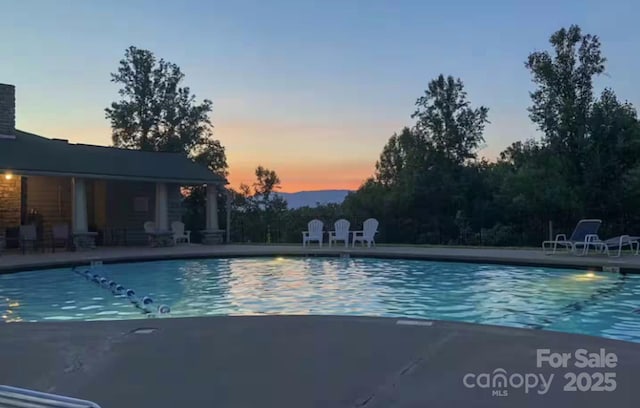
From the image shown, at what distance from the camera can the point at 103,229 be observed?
1822 centimetres

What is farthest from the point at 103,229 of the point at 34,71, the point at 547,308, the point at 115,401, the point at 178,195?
the point at 115,401

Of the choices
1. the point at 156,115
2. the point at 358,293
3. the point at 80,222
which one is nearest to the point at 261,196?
the point at 156,115

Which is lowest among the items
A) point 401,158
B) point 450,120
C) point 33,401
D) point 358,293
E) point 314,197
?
point 358,293

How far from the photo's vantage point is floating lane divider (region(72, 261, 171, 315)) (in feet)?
23.5

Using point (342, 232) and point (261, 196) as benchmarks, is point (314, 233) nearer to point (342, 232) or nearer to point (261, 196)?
point (342, 232)

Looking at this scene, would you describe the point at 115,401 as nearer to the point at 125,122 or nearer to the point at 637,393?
the point at 637,393

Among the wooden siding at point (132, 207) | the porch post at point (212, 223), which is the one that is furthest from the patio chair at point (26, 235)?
the porch post at point (212, 223)

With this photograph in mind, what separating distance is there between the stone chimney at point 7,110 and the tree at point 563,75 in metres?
16.3

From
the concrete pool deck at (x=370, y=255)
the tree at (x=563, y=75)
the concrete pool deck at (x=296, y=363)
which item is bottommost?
the concrete pool deck at (x=296, y=363)

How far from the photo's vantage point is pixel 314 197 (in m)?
28.1

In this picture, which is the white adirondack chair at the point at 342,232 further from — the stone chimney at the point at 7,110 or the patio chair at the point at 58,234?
the stone chimney at the point at 7,110

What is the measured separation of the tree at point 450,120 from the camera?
82.3 ft

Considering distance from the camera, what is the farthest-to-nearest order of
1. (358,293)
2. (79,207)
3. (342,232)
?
→ (342,232)
(79,207)
(358,293)

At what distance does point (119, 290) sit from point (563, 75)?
16160 millimetres
